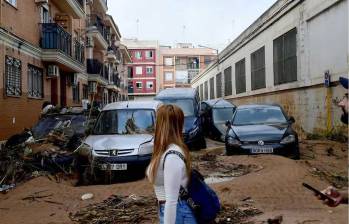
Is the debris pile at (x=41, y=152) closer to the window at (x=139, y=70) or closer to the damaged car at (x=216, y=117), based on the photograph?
the damaged car at (x=216, y=117)

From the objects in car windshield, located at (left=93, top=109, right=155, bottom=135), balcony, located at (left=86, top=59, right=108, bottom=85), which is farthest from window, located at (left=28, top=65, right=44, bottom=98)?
balcony, located at (left=86, top=59, right=108, bottom=85)

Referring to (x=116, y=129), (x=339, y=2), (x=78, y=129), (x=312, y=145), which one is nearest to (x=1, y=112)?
(x=78, y=129)

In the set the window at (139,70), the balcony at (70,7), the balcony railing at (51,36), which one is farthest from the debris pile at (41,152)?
the window at (139,70)

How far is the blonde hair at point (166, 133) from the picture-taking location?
3082 mm

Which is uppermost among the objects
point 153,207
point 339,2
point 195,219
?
point 339,2

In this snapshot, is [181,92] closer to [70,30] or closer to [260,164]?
[260,164]

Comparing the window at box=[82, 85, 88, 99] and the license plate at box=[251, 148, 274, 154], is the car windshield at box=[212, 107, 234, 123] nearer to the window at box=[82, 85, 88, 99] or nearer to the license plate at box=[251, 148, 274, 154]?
the license plate at box=[251, 148, 274, 154]

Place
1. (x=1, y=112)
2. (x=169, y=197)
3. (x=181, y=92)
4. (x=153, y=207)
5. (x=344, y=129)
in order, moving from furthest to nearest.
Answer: (x=181, y=92), (x=1, y=112), (x=344, y=129), (x=153, y=207), (x=169, y=197)

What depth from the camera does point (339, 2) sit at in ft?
44.8

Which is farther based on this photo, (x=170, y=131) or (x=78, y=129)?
(x=78, y=129)

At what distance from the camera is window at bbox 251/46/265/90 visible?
77.7ft

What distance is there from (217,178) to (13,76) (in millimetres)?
9796

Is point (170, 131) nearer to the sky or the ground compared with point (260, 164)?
nearer to the sky

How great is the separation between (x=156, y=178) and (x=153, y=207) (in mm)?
4293
